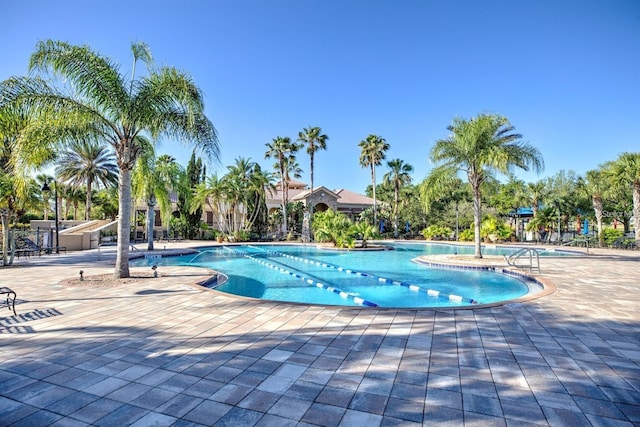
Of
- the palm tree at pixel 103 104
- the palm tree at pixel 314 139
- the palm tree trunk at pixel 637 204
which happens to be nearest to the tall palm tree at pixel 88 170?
the palm tree at pixel 314 139

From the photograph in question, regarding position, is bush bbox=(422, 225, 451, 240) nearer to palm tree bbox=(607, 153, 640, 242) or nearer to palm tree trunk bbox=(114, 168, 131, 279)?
palm tree bbox=(607, 153, 640, 242)

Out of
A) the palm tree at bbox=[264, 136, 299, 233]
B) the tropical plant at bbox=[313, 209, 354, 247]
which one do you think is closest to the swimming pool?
the tropical plant at bbox=[313, 209, 354, 247]

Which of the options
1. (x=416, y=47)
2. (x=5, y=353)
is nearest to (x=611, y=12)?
(x=416, y=47)

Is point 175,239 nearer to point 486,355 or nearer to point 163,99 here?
point 163,99

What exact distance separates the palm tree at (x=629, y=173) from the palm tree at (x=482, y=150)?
11370 millimetres

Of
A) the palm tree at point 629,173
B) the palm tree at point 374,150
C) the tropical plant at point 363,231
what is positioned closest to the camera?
the palm tree at point 629,173

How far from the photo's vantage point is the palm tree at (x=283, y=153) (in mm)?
31984

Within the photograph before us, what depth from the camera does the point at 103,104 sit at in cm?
879

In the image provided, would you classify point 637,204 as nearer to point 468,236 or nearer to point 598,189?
point 598,189

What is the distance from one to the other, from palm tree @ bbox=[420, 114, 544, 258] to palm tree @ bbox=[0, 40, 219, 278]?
11269 millimetres

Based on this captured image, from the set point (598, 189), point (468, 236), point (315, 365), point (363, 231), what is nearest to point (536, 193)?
point (598, 189)

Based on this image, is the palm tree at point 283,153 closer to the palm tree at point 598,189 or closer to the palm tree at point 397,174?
the palm tree at point 397,174

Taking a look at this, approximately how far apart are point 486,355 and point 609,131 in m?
29.2

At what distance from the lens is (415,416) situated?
2789 millimetres
